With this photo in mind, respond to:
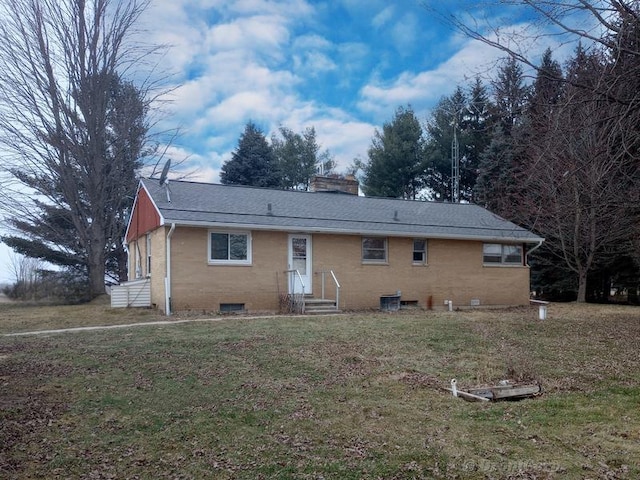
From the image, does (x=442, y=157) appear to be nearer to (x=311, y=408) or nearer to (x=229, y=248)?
(x=229, y=248)

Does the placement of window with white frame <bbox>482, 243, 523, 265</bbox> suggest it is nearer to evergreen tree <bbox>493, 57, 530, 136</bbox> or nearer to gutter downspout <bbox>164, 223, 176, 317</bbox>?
gutter downspout <bbox>164, 223, 176, 317</bbox>

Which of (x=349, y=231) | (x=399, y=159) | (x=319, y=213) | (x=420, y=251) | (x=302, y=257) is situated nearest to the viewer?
(x=302, y=257)

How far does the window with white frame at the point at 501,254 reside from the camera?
796 inches

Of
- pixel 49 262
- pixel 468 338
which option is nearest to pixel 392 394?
pixel 468 338

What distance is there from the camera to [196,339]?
10.0 m

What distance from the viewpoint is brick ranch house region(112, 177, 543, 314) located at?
15.8 meters

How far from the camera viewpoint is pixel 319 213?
18469 millimetres

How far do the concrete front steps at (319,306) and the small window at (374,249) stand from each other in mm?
2256

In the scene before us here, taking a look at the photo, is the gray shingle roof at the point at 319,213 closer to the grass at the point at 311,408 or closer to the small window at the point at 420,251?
the small window at the point at 420,251

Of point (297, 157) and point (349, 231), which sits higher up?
point (297, 157)

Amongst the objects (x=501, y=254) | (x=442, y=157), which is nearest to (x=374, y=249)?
(x=501, y=254)

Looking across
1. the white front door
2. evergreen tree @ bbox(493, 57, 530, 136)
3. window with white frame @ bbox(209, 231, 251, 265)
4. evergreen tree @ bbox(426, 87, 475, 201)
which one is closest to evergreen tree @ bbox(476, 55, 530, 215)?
evergreen tree @ bbox(426, 87, 475, 201)

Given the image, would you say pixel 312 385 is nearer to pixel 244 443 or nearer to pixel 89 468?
pixel 244 443

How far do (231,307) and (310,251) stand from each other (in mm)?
3179
